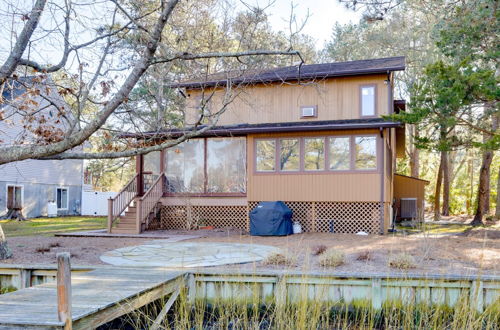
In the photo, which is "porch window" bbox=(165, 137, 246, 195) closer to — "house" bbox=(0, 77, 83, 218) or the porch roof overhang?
the porch roof overhang

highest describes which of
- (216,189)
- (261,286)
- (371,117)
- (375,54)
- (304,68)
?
(375,54)

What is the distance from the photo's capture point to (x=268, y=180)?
14.4 m

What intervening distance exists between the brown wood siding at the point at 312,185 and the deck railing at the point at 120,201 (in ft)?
13.2

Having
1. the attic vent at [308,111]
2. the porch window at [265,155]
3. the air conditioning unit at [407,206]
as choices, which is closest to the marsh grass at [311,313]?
the porch window at [265,155]

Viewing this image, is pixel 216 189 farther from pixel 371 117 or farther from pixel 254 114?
pixel 371 117

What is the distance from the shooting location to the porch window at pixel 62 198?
81.3 ft

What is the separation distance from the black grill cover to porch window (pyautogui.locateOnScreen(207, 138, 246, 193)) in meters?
1.94

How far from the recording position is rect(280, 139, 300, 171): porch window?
1434cm

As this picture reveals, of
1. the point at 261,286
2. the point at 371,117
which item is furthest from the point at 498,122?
the point at 261,286

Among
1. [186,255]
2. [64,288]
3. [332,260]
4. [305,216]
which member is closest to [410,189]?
[305,216]

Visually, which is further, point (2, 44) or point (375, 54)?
point (375, 54)

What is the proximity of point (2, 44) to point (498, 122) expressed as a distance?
1702cm

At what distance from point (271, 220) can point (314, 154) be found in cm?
264

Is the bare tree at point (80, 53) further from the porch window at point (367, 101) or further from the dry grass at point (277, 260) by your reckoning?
the porch window at point (367, 101)
